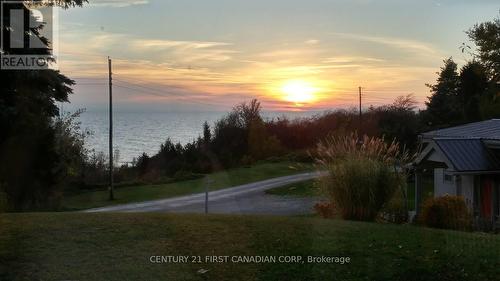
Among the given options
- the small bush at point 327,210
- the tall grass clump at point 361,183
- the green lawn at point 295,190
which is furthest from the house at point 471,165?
the green lawn at point 295,190

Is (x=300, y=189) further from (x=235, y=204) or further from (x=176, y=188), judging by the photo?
(x=176, y=188)

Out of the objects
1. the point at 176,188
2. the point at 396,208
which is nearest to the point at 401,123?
the point at 176,188

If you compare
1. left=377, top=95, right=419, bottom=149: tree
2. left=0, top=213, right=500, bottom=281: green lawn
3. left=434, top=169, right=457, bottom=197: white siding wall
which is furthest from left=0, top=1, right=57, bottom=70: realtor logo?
left=377, top=95, right=419, bottom=149: tree

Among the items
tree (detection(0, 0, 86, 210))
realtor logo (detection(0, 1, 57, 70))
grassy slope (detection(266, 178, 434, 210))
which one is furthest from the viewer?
grassy slope (detection(266, 178, 434, 210))

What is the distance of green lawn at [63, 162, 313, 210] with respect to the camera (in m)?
32.8

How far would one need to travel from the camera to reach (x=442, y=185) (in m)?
21.5

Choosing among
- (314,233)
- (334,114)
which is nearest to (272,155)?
(334,114)

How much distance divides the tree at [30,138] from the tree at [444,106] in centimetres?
3109

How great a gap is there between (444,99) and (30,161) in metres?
35.0

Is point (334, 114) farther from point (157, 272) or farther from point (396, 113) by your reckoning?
point (157, 272)

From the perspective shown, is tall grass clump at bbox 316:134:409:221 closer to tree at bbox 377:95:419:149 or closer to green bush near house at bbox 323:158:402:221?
green bush near house at bbox 323:158:402:221

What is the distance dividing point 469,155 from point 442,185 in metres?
2.76

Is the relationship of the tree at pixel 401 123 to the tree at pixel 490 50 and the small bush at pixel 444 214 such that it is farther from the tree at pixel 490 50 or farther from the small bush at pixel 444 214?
the small bush at pixel 444 214

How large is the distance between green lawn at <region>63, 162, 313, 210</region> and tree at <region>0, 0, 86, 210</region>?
10.7 m
